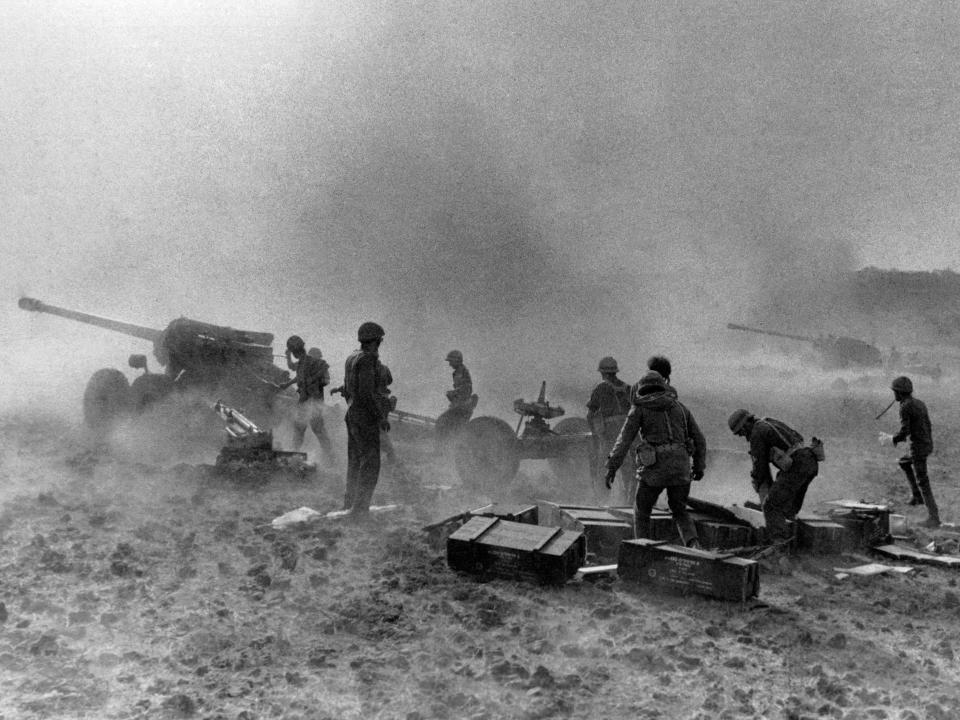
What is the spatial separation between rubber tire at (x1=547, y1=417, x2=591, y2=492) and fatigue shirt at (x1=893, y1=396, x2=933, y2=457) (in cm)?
368

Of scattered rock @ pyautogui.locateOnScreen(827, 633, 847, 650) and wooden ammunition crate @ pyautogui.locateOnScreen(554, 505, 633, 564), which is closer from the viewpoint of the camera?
scattered rock @ pyautogui.locateOnScreen(827, 633, 847, 650)

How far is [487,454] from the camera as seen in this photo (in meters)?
9.08

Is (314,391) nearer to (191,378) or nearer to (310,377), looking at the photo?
(310,377)

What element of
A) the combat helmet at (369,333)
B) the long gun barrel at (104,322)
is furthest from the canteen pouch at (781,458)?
the long gun barrel at (104,322)

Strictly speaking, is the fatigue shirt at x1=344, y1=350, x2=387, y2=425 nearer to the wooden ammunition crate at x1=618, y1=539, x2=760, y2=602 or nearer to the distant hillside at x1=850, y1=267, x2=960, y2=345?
the wooden ammunition crate at x1=618, y1=539, x2=760, y2=602

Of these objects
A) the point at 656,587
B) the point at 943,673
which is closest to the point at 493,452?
the point at 656,587

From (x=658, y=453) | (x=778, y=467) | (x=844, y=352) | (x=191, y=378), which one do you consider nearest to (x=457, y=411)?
(x=658, y=453)

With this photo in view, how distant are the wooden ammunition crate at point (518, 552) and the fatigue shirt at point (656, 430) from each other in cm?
81

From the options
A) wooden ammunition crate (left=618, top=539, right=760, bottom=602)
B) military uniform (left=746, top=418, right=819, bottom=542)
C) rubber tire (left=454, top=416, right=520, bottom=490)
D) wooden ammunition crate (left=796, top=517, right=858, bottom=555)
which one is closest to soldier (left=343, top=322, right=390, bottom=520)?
rubber tire (left=454, top=416, right=520, bottom=490)

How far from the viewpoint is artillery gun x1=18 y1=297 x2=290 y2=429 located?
11320 millimetres

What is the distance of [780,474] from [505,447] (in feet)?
11.2

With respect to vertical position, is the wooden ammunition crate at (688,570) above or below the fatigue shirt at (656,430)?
below

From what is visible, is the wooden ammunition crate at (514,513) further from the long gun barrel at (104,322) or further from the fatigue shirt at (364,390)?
the long gun barrel at (104,322)

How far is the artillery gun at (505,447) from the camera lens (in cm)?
907
